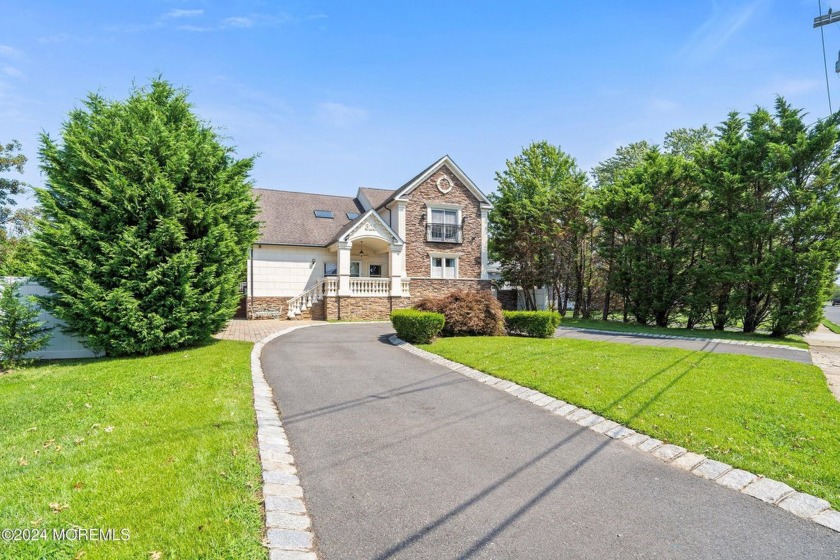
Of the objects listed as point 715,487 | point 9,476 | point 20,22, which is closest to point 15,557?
point 9,476

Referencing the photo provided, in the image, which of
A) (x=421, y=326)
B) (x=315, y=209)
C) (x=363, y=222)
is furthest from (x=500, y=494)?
(x=315, y=209)

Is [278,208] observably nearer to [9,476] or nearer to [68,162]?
[68,162]

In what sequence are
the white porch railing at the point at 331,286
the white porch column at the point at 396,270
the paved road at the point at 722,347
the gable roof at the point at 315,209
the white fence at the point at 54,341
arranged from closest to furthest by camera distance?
1. the white fence at the point at 54,341
2. the paved road at the point at 722,347
3. the white porch railing at the point at 331,286
4. the white porch column at the point at 396,270
5. the gable roof at the point at 315,209

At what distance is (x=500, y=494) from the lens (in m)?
3.71

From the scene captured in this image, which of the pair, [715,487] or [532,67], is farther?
[532,67]

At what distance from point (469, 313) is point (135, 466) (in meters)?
10.8

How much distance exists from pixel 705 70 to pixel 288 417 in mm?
13715

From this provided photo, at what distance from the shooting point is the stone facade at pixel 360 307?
68.7ft

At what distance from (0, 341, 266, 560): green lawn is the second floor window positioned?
1883cm

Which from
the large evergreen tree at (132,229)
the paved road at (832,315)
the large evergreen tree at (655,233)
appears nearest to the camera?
the large evergreen tree at (132,229)

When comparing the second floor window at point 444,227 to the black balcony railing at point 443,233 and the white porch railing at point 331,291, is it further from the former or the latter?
the white porch railing at point 331,291

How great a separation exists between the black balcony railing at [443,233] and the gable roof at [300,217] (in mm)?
5317

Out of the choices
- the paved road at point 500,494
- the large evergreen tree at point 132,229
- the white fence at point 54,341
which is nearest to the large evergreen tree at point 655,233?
the paved road at point 500,494

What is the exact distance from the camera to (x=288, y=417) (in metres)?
5.84
